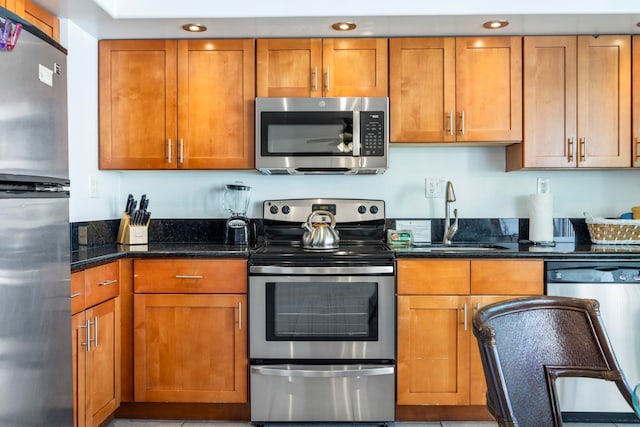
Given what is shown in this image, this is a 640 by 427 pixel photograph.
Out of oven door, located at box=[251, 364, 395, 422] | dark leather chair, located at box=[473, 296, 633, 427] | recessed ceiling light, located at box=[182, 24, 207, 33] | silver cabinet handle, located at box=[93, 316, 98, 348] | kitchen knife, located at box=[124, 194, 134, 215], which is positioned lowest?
oven door, located at box=[251, 364, 395, 422]

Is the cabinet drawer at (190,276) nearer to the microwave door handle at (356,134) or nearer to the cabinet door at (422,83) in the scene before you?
Result: the microwave door handle at (356,134)

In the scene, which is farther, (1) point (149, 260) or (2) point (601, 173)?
(2) point (601, 173)

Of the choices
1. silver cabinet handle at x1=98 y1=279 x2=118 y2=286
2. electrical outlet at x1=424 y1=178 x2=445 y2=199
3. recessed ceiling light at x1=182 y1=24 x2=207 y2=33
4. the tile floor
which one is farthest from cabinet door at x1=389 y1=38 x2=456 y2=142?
silver cabinet handle at x1=98 y1=279 x2=118 y2=286

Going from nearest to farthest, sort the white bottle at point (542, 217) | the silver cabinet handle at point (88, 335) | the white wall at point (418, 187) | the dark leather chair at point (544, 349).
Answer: the dark leather chair at point (544, 349)
the silver cabinet handle at point (88, 335)
the white bottle at point (542, 217)
the white wall at point (418, 187)

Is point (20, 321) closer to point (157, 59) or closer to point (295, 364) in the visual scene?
point (295, 364)

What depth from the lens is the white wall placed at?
3.14m

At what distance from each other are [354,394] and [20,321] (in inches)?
61.0

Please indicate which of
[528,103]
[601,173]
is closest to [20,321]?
[528,103]

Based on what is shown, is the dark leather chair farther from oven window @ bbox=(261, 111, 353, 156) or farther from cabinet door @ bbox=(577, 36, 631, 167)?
cabinet door @ bbox=(577, 36, 631, 167)

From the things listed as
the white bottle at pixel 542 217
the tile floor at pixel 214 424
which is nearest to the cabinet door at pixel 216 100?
the tile floor at pixel 214 424

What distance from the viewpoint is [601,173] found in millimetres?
3135

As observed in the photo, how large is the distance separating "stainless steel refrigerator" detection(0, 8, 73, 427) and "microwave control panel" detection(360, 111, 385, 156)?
4.91 feet

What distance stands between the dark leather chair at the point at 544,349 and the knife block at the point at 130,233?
2245 mm

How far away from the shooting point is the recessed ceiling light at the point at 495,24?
267 cm
